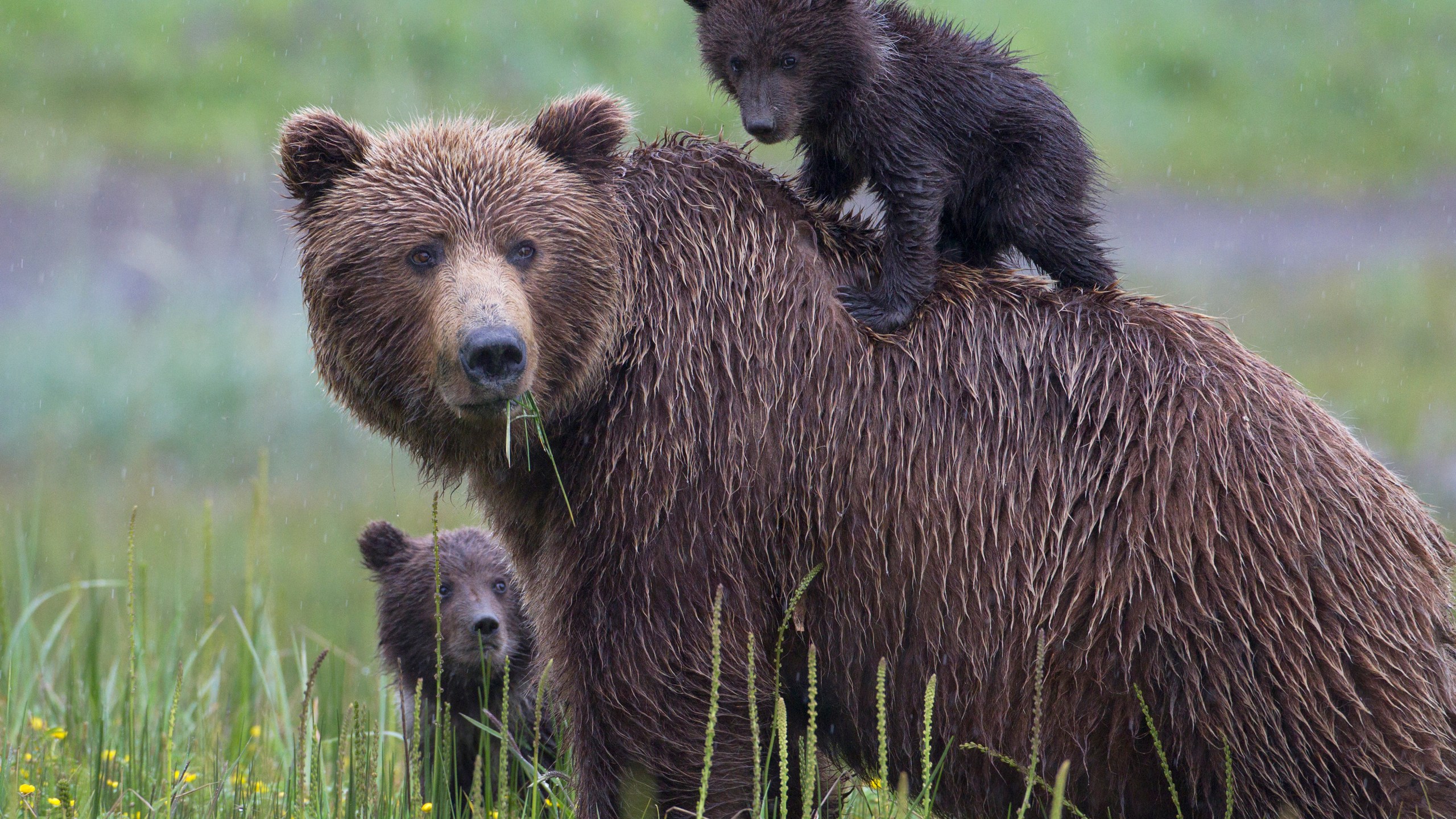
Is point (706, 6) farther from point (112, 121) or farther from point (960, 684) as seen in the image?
point (112, 121)

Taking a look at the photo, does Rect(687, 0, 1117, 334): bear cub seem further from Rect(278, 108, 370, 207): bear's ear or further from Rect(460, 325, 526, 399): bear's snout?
Rect(278, 108, 370, 207): bear's ear

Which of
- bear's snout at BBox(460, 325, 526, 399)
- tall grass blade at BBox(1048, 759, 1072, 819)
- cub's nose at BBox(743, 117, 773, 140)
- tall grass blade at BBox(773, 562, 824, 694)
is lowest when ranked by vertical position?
tall grass blade at BBox(1048, 759, 1072, 819)

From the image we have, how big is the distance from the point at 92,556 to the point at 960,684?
4.13m

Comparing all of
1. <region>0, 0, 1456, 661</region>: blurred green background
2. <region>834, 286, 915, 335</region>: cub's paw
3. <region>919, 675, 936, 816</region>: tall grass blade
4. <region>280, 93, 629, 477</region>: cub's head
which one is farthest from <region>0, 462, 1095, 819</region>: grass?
<region>0, 0, 1456, 661</region>: blurred green background

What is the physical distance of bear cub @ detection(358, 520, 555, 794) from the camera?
5734mm

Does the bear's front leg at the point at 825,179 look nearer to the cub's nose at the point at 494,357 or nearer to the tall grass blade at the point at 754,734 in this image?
the cub's nose at the point at 494,357

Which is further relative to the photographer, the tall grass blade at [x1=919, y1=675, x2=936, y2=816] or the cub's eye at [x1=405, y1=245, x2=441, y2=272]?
the cub's eye at [x1=405, y1=245, x2=441, y2=272]

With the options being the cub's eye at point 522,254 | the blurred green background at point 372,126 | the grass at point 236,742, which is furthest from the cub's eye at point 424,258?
the blurred green background at point 372,126

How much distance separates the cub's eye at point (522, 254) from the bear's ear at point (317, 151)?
0.55 metres

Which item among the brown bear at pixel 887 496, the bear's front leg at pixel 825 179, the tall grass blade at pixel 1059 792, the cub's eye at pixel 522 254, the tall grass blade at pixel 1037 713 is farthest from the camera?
the bear's front leg at pixel 825 179

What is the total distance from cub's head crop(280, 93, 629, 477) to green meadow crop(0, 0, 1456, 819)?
150cm

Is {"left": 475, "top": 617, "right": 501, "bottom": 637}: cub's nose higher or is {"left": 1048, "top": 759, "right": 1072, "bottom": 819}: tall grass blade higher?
{"left": 475, "top": 617, "right": 501, "bottom": 637}: cub's nose

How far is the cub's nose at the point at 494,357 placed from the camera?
3850 mm

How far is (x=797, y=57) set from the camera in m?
4.38
